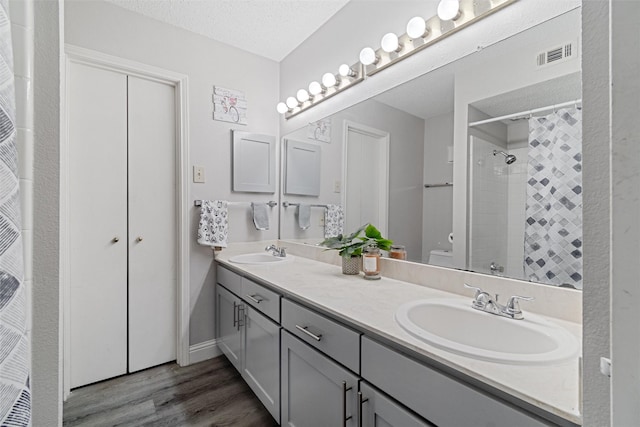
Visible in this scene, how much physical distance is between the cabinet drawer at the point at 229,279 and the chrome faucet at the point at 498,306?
4.10 ft

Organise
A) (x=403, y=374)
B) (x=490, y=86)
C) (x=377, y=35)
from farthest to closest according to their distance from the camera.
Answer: (x=377, y=35) < (x=490, y=86) < (x=403, y=374)

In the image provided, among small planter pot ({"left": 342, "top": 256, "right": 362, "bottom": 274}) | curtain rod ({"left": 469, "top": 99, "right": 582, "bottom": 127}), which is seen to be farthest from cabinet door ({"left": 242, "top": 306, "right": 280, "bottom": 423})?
curtain rod ({"left": 469, "top": 99, "right": 582, "bottom": 127})

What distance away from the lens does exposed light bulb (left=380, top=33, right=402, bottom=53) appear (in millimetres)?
1416

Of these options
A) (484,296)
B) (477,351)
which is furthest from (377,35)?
(477,351)

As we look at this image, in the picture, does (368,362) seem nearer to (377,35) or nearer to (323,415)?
(323,415)

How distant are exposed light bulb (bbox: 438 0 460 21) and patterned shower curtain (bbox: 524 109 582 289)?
1.78ft

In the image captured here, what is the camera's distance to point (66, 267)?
5.35ft

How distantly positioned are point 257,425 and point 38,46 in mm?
1670

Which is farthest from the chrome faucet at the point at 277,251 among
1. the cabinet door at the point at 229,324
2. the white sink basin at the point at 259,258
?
the cabinet door at the point at 229,324

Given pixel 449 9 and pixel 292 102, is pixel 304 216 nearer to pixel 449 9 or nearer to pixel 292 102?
pixel 292 102

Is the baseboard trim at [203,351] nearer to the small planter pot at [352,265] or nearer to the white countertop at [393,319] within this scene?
the white countertop at [393,319]

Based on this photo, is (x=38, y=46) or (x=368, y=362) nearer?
(x=38, y=46)

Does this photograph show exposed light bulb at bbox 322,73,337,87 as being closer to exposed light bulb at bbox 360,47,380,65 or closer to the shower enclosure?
exposed light bulb at bbox 360,47,380,65
